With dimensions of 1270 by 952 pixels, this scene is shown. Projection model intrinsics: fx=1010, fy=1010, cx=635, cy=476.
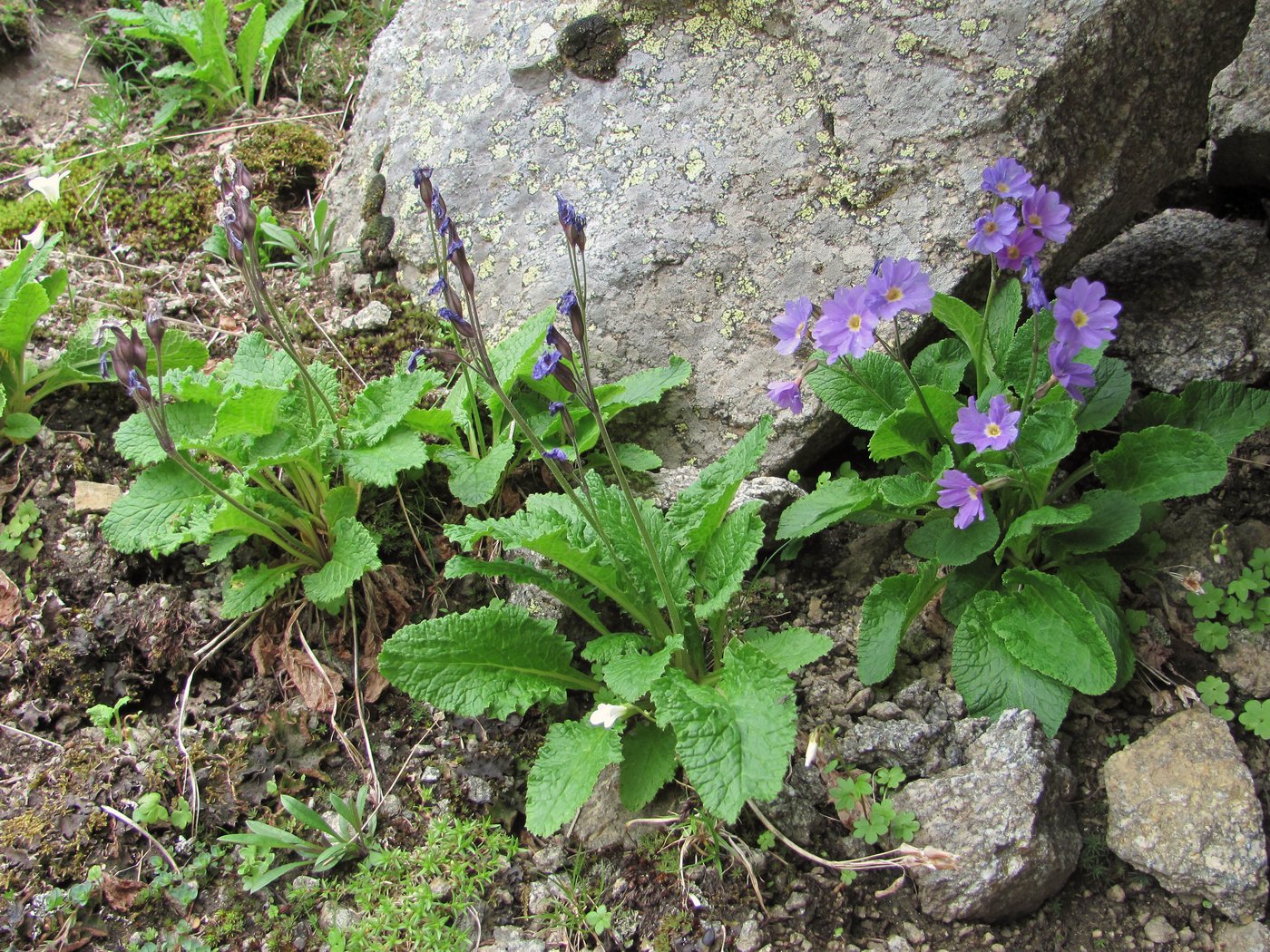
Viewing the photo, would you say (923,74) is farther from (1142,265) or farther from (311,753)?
(311,753)

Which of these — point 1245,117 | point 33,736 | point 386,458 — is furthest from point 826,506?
point 33,736

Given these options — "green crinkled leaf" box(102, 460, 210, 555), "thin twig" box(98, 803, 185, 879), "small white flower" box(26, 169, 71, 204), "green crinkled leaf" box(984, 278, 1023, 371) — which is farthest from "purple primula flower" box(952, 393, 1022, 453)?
"small white flower" box(26, 169, 71, 204)

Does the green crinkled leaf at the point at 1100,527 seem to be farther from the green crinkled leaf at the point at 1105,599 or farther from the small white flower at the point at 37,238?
the small white flower at the point at 37,238

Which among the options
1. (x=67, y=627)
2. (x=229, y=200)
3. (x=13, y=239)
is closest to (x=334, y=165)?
(x=13, y=239)

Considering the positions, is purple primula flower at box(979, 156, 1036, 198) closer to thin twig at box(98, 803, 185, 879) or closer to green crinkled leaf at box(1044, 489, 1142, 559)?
green crinkled leaf at box(1044, 489, 1142, 559)

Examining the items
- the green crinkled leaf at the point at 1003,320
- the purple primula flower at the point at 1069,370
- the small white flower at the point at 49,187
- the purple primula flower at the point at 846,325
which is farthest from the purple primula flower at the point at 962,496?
the small white flower at the point at 49,187

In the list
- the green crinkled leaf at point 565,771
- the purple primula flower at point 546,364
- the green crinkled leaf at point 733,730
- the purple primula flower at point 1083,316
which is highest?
the purple primula flower at point 546,364

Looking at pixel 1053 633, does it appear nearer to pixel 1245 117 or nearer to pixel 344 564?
pixel 344 564
